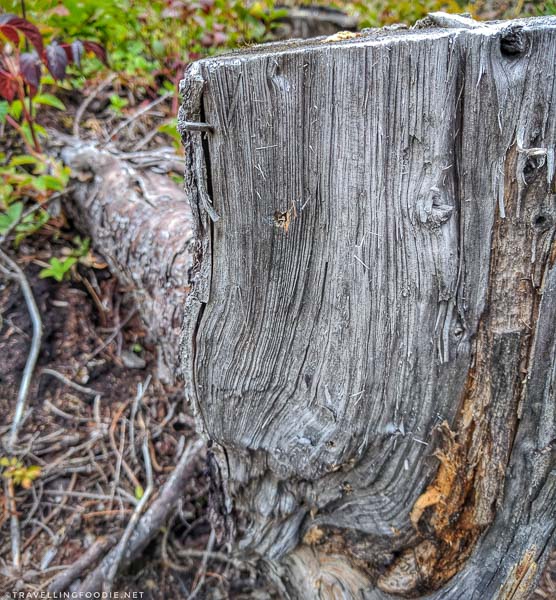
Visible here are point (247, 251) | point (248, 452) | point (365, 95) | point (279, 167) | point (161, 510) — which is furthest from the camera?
point (161, 510)

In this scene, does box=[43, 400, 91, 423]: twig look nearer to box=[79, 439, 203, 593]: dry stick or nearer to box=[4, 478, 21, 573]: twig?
box=[4, 478, 21, 573]: twig

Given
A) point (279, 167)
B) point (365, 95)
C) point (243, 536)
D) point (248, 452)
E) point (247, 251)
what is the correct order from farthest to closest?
1. point (243, 536)
2. point (248, 452)
3. point (247, 251)
4. point (279, 167)
5. point (365, 95)

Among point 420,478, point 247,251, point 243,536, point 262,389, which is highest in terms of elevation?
point 247,251

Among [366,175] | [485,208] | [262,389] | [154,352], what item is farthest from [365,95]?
[154,352]

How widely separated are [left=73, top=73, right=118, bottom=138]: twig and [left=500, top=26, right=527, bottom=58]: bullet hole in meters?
3.16

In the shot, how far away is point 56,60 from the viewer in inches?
103

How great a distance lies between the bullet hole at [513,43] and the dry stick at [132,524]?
2180 mm

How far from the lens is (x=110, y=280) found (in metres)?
2.91

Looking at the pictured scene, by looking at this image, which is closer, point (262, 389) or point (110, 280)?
point (262, 389)

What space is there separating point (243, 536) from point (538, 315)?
1285mm

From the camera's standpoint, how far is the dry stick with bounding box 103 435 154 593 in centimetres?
197

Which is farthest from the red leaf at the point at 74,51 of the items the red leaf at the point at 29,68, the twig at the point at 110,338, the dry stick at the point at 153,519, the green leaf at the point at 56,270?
the dry stick at the point at 153,519

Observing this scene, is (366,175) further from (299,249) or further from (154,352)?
(154,352)

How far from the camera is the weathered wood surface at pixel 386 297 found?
0.99 m
